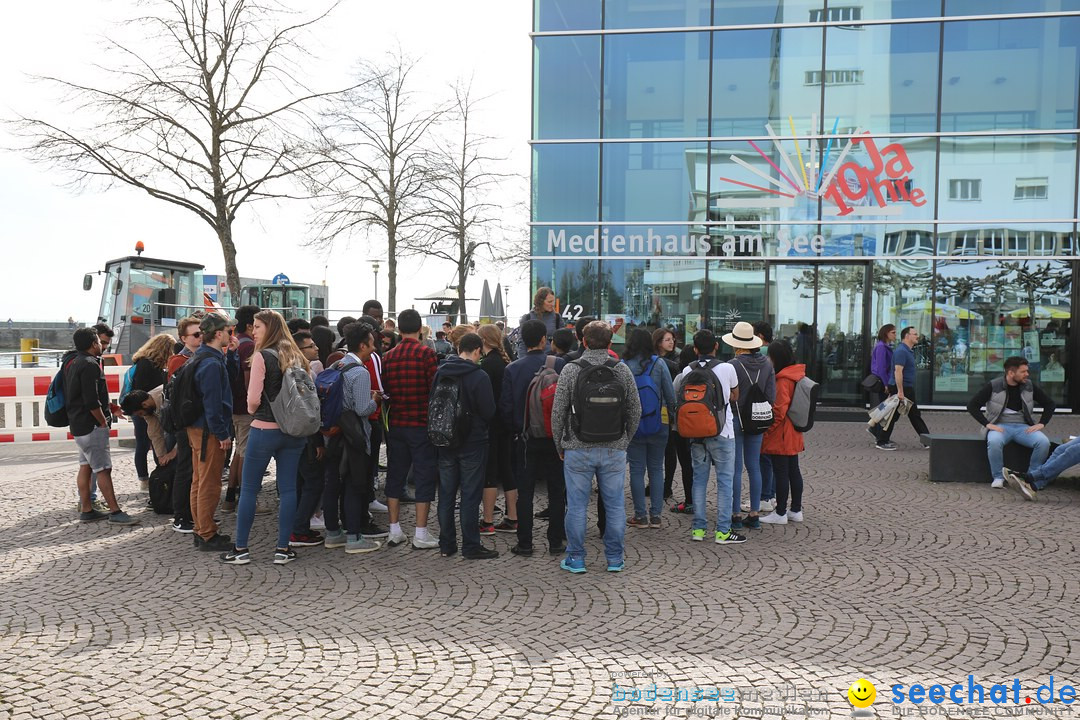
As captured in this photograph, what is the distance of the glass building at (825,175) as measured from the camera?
17078 mm

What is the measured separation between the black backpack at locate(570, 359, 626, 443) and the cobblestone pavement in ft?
3.35

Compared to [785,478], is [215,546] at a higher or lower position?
lower

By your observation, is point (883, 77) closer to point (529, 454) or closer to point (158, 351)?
point (529, 454)

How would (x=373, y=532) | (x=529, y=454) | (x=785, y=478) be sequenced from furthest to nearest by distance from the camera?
(x=785, y=478), (x=373, y=532), (x=529, y=454)

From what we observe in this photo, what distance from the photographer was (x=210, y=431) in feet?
21.3

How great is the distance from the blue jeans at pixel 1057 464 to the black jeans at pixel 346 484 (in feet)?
22.4

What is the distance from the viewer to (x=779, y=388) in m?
7.50

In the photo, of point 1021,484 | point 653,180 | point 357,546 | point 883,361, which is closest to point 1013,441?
point 1021,484

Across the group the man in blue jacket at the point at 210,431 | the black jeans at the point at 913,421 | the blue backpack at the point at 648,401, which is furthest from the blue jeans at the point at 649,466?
the black jeans at the point at 913,421

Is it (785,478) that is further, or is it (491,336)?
(785,478)

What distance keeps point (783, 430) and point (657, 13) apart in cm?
1319

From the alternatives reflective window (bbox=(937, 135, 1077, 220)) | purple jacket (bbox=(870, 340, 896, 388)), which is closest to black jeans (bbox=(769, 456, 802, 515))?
purple jacket (bbox=(870, 340, 896, 388))

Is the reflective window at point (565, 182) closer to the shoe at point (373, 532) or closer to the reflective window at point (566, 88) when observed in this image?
the reflective window at point (566, 88)

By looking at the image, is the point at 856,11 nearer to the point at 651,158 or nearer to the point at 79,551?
the point at 651,158
